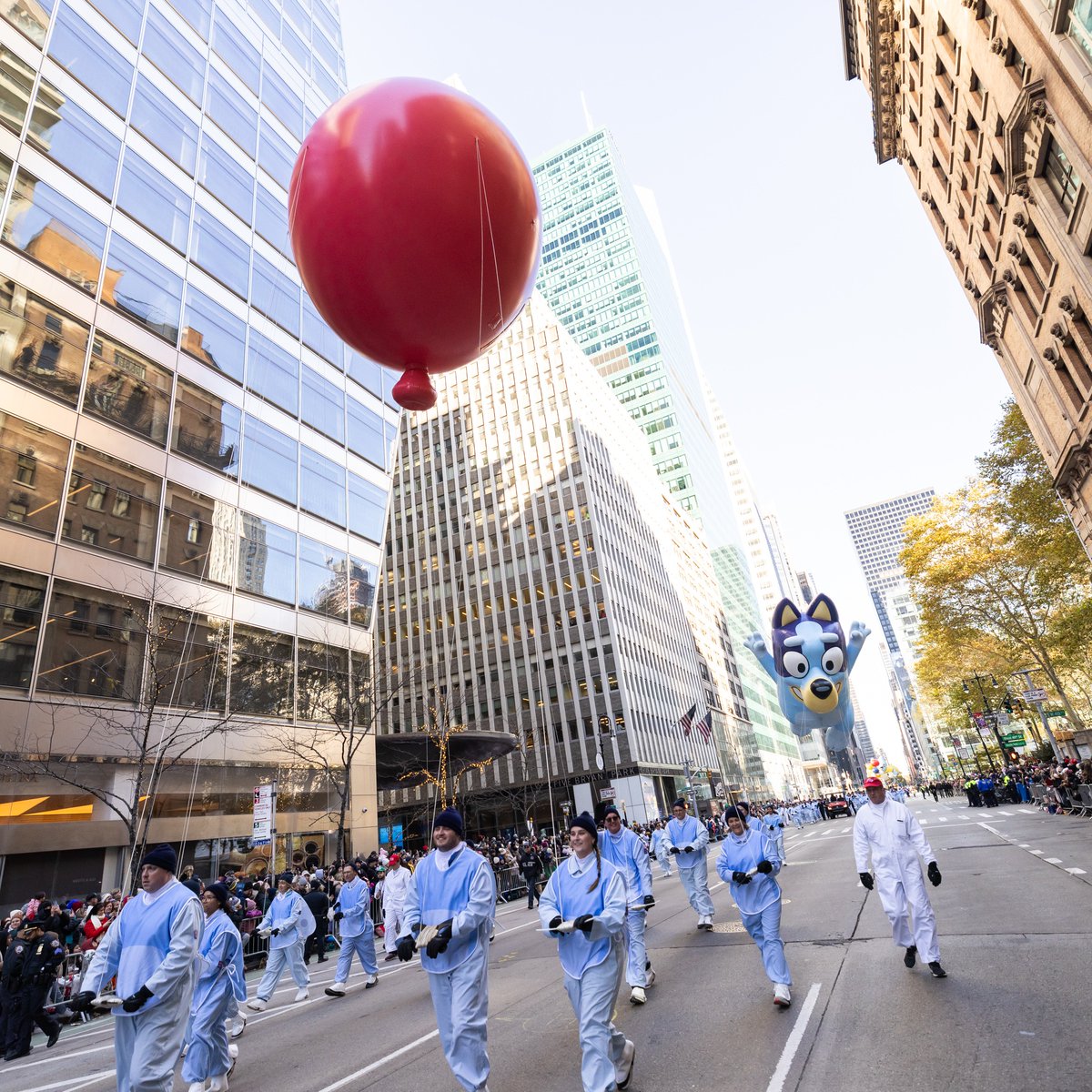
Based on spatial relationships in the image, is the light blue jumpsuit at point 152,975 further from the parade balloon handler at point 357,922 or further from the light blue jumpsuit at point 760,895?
the parade balloon handler at point 357,922

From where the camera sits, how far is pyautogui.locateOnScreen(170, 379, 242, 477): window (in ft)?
70.2

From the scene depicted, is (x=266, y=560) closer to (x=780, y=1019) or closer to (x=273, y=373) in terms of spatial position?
(x=273, y=373)

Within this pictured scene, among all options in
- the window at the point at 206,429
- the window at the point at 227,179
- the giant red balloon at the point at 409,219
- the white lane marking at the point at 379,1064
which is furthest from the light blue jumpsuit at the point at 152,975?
the window at the point at 227,179

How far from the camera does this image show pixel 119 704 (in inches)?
709

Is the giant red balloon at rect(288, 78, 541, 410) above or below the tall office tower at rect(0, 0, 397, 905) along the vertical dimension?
below

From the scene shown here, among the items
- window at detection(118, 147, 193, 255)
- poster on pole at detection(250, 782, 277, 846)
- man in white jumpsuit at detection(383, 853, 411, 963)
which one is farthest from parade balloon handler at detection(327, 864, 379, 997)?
window at detection(118, 147, 193, 255)

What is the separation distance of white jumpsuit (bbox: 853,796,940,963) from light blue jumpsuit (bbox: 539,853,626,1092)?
139 inches

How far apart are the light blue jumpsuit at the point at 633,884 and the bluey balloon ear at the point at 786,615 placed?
4.16 metres

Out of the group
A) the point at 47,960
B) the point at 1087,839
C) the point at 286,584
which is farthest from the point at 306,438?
the point at 1087,839

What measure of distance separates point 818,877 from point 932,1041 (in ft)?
41.8

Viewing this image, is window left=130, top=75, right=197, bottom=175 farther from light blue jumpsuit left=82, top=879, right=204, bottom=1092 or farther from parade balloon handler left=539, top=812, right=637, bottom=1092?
parade balloon handler left=539, top=812, right=637, bottom=1092

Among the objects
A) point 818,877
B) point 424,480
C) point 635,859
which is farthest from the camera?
point 424,480

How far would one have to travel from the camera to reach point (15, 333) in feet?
56.3

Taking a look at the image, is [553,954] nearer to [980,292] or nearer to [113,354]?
[113,354]
